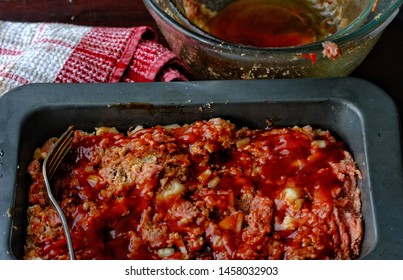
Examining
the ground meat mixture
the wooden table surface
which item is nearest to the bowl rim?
the ground meat mixture

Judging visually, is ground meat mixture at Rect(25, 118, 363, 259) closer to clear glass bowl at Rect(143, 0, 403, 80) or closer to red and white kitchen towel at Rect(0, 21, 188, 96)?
clear glass bowl at Rect(143, 0, 403, 80)

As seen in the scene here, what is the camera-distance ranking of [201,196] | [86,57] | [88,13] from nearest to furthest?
[201,196]
[86,57]
[88,13]

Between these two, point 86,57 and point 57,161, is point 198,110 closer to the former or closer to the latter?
point 57,161

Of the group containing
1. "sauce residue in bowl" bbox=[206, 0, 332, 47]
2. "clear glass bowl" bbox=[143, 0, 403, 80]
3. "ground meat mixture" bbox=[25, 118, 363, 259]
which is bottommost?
"ground meat mixture" bbox=[25, 118, 363, 259]

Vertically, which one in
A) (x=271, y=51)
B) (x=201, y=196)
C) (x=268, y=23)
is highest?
(x=271, y=51)

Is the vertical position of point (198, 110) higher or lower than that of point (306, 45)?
lower

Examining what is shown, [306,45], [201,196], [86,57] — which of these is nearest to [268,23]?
[306,45]
